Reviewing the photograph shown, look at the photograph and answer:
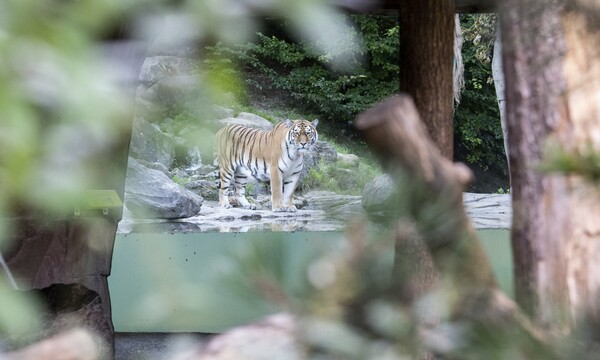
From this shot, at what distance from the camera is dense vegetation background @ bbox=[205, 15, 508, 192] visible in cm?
621

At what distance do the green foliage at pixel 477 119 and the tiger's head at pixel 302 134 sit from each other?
1.51 metres

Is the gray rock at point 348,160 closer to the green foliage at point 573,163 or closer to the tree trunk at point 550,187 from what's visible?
the tree trunk at point 550,187

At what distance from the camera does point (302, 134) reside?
656 centimetres

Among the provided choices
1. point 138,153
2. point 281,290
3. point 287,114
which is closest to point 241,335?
point 281,290

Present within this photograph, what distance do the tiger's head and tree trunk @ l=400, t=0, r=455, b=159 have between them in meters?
3.59

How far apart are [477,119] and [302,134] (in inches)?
69.4

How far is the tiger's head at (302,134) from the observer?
652 cm

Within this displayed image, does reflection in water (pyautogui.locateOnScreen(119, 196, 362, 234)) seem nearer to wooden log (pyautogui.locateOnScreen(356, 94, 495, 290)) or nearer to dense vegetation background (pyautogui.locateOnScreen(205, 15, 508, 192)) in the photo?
dense vegetation background (pyautogui.locateOnScreen(205, 15, 508, 192))

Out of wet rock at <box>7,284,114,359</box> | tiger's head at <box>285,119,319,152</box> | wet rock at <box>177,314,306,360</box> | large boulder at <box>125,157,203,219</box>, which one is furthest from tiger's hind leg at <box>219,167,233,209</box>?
Answer: wet rock at <box>177,314,306,360</box>

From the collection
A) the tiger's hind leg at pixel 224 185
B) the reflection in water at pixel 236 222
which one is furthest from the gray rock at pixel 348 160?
the tiger's hind leg at pixel 224 185

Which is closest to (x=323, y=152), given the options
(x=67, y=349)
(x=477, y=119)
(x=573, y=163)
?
(x=477, y=119)

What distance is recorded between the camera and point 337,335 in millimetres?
708

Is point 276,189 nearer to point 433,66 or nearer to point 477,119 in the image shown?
point 477,119

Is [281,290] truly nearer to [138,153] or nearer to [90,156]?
[90,156]
